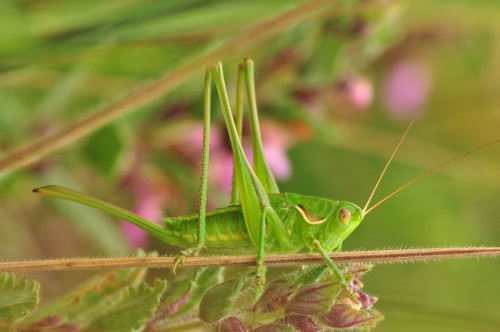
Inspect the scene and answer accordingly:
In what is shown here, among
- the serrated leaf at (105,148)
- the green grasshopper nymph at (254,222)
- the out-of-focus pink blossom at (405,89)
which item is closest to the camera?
the green grasshopper nymph at (254,222)

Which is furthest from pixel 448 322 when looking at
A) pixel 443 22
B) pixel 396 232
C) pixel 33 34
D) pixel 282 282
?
pixel 443 22

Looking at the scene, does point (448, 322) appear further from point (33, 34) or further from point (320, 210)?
point (33, 34)

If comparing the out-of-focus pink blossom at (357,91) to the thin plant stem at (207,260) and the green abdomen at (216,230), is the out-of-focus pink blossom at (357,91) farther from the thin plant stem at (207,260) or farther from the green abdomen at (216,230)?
the thin plant stem at (207,260)

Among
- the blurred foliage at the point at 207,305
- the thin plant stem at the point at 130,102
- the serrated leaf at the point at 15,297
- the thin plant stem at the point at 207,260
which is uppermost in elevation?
the thin plant stem at the point at 130,102

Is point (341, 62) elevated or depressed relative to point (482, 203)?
elevated

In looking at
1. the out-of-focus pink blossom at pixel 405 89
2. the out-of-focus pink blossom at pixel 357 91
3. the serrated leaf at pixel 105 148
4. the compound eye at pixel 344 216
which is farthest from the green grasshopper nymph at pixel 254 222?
the out-of-focus pink blossom at pixel 405 89

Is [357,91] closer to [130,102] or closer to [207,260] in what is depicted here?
[130,102]

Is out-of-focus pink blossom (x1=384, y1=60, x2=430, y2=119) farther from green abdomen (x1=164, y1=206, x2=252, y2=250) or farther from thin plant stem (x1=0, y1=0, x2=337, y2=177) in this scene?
green abdomen (x1=164, y1=206, x2=252, y2=250)

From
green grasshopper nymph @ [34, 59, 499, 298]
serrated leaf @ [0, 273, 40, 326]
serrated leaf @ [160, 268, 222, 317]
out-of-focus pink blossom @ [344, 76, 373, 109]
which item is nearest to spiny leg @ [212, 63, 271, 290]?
green grasshopper nymph @ [34, 59, 499, 298]
